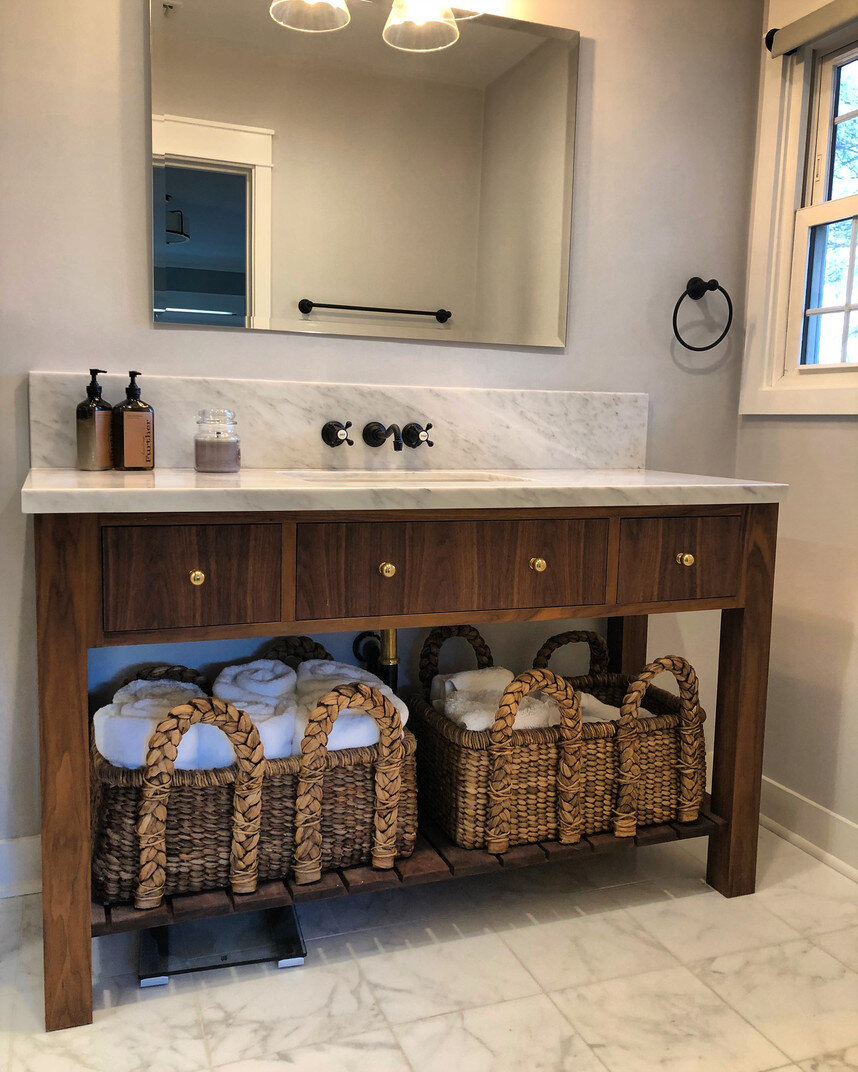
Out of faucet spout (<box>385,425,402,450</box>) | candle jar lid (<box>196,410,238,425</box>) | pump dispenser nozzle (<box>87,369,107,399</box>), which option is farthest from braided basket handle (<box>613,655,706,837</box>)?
pump dispenser nozzle (<box>87,369,107,399</box>)

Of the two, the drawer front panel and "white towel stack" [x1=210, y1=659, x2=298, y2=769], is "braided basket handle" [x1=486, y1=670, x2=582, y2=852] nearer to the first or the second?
the drawer front panel

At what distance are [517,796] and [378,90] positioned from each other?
154cm

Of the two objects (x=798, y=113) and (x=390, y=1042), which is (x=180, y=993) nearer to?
(x=390, y=1042)

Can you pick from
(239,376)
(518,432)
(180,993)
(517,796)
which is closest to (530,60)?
(518,432)

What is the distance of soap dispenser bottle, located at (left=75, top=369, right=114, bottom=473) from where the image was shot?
1.72 m

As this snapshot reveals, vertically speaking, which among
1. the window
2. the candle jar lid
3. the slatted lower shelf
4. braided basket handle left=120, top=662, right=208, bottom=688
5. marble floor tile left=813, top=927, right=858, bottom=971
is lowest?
marble floor tile left=813, top=927, right=858, bottom=971

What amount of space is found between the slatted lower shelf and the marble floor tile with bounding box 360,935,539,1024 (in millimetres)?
137

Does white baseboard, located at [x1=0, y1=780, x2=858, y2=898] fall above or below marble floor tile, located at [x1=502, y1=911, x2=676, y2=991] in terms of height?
above

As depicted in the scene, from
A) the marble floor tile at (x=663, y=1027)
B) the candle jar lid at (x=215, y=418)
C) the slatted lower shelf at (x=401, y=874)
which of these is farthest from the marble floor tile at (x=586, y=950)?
the candle jar lid at (x=215, y=418)

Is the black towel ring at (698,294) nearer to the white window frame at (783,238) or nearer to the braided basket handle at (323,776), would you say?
the white window frame at (783,238)

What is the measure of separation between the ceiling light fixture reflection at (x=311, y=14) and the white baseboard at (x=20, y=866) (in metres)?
1.80

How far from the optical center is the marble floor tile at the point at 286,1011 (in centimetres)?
144

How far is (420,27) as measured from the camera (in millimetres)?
2014

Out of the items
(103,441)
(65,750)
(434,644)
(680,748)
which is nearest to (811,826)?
(680,748)
